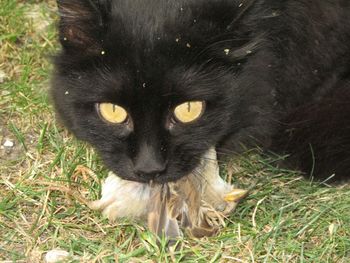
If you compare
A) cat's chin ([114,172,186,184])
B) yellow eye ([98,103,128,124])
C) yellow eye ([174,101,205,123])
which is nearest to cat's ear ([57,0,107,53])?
yellow eye ([98,103,128,124])

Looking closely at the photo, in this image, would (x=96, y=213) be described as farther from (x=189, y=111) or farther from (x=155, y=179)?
(x=189, y=111)

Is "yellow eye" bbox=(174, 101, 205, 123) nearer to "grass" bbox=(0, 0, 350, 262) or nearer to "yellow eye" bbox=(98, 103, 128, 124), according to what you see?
"yellow eye" bbox=(98, 103, 128, 124)

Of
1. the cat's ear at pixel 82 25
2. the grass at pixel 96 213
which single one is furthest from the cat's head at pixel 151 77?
the grass at pixel 96 213

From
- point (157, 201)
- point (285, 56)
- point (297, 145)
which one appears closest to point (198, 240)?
point (157, 201)

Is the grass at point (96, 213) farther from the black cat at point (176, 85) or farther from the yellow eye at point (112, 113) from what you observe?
the yellow eye at point (112, 113)

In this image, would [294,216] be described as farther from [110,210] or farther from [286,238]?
[110,210]

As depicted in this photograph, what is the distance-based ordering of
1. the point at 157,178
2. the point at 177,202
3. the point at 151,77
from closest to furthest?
1. the point at 151,77
2. the point at 157,178
3. the point at 177,202

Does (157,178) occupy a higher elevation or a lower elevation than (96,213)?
higher

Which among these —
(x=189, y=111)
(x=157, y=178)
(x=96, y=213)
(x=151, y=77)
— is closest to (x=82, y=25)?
(x=151, y=77)

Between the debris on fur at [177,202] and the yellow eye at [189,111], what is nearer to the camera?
the yellow eye at [189,111]
